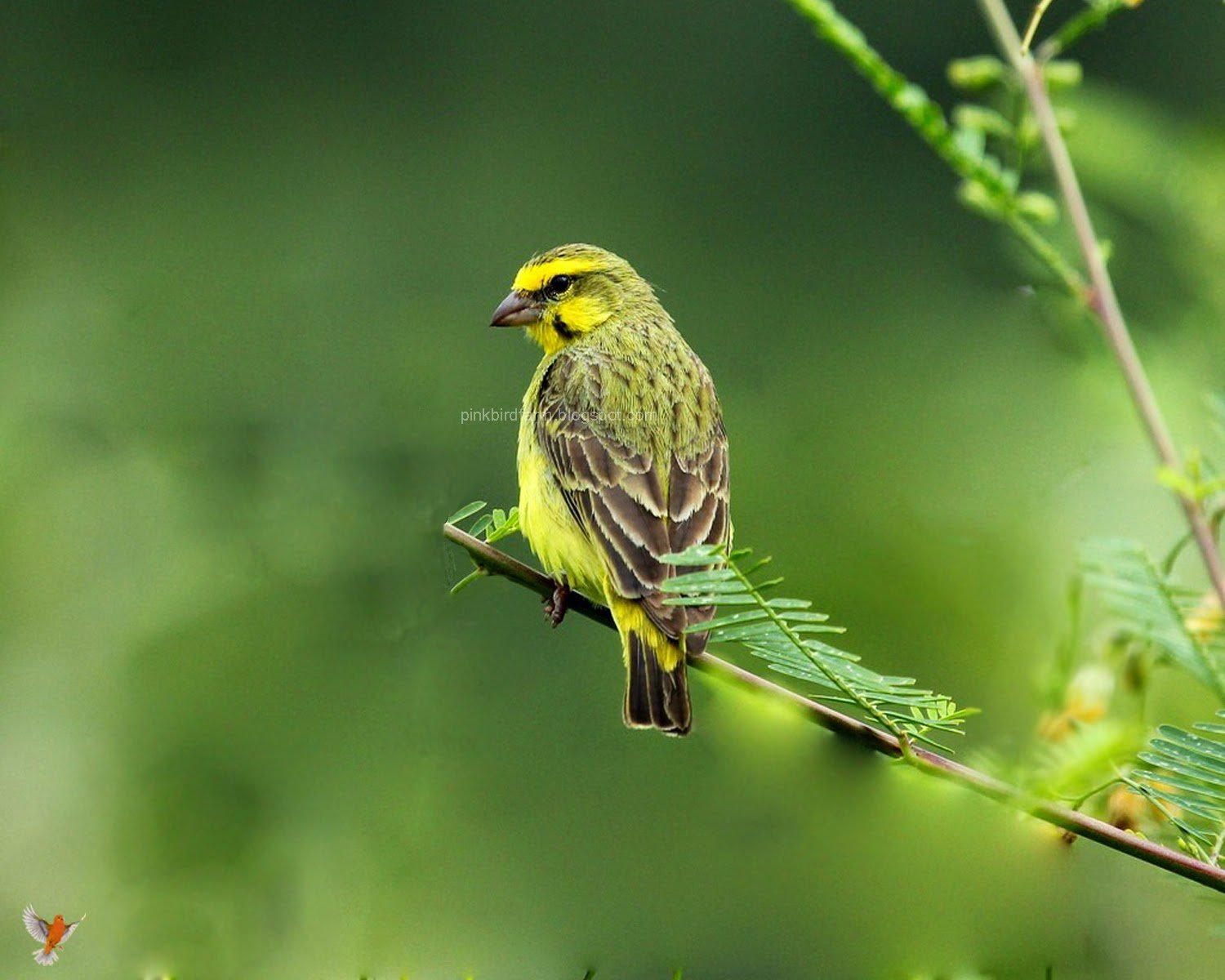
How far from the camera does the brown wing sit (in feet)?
7.80

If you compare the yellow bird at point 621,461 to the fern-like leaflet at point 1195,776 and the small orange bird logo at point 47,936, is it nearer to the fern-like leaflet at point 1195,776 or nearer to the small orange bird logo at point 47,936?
the small orange bird logo at point 47,936

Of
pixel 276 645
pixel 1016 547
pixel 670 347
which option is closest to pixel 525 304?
pixel 670 347

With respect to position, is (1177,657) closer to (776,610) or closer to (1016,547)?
(776,610)

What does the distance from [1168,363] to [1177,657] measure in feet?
0.42

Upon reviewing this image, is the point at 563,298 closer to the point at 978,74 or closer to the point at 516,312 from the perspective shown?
the point at 516,312

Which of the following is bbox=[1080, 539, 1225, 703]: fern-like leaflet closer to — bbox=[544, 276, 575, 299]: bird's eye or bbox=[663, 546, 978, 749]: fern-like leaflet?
bbox=[663, 546, 978, 749]: fern-like leaflet

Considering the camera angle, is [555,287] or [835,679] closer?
[835,679]

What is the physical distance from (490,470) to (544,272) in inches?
28.8

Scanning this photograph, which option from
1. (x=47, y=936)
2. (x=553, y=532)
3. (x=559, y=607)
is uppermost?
(x=553, y=532)

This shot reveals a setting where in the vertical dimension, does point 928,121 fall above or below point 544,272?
below

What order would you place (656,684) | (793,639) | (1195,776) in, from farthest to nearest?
1. (656,684)
2. (793,639)
3. (1195,776)

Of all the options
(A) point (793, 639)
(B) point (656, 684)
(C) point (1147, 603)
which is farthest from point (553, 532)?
(C) point (1147, 603)

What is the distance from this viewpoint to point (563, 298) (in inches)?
130

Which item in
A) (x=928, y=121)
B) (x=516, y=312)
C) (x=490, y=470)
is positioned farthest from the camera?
(x=490, y=470)
